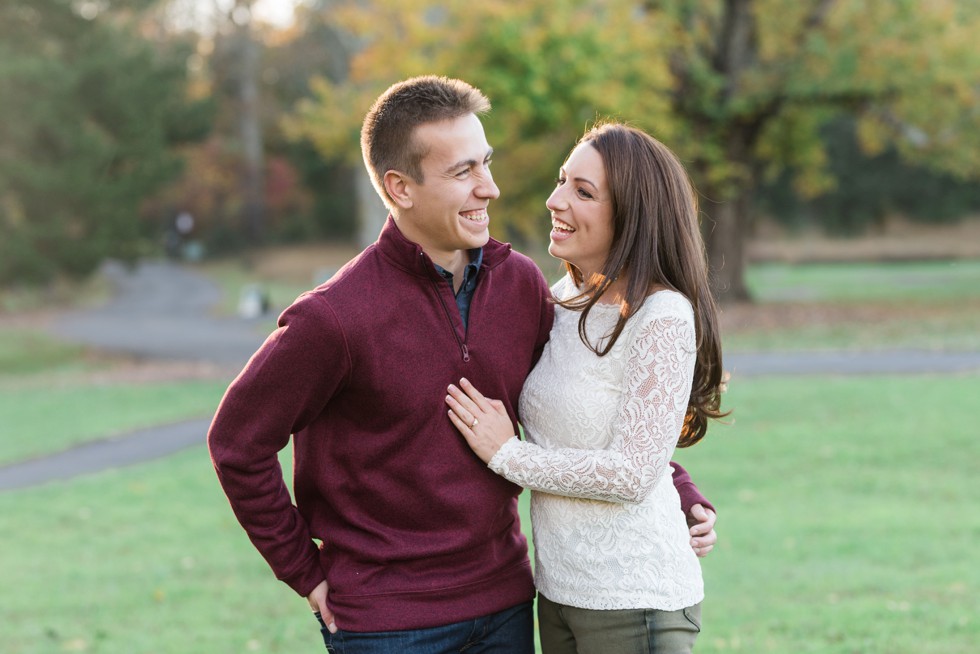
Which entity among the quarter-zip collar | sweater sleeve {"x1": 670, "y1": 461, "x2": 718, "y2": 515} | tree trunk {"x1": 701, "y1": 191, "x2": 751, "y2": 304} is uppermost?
the quarter-zip collar

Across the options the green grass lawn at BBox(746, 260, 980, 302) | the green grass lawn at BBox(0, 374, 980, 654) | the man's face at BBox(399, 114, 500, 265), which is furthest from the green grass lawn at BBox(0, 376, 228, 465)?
the green grass lawn at BBox(746, 260, 980, 302)

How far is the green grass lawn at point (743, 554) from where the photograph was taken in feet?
18.0

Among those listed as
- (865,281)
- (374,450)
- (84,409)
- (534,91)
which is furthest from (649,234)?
(865,281)

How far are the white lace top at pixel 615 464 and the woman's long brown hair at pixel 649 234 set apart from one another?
0.04 metres

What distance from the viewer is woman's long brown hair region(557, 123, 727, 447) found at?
2682 millimetres

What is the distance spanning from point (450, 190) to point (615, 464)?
0.75 m

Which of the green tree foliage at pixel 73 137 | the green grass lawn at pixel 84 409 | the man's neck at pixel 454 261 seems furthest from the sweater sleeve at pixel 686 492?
the green tree foliage at pixel 73 137

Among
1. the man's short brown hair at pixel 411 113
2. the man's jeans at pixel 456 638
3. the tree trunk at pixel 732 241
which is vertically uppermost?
the man's short brown hair at pixel 411 113

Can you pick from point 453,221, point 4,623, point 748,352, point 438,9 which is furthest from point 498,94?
point 453,221

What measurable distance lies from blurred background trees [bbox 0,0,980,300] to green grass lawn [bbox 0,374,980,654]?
26.1 ft

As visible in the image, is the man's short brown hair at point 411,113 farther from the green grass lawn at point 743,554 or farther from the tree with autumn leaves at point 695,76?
the tree with autumn leaves at point 695,76

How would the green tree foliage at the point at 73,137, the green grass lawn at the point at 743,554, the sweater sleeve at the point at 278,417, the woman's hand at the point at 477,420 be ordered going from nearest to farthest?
the sweater sleeve at the point at 278,417 < the woman's hand at the point at 477,420 < the green grass lawn at the point at 743,554 < the green tree foliage at the point at 73,137

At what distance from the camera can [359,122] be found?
18.4m

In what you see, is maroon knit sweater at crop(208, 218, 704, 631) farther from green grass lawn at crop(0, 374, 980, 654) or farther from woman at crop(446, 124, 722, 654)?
green grass lawn at crop(0, 374, 980, 654)
